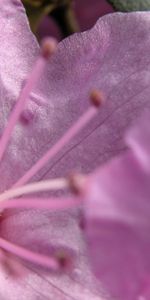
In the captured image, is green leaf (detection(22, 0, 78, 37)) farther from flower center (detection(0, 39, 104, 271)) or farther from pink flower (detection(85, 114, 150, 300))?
pink flower (detection(85, 114, 150, 300))

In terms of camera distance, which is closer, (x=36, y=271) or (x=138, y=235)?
(x=138, y=235)

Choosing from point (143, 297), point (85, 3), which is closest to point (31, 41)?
point (143, 297)

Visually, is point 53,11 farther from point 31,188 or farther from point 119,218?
point 119,218

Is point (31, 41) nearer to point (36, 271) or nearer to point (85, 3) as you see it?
point (36, 271)

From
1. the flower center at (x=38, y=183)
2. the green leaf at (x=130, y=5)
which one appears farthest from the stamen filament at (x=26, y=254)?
the green leaf at (x=130, y=5)

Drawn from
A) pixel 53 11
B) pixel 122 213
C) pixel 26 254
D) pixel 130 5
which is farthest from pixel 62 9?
pixel 122 213

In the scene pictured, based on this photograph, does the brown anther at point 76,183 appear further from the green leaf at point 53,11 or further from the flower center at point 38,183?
the green leaf at point 53,11
